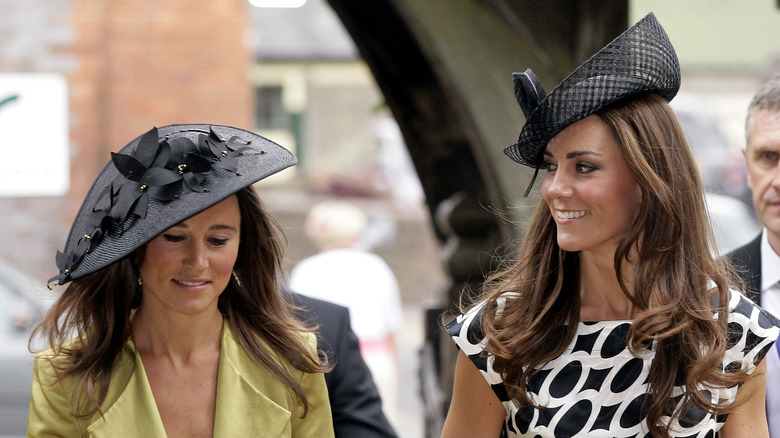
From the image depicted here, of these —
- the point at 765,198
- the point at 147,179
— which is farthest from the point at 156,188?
the point at 765,198

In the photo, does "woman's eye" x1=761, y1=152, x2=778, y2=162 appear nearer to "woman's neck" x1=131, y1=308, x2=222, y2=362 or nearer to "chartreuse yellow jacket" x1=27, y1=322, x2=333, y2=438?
"chartreuse yellow jacket" x1=27, y1=322, x2=333, y2=438

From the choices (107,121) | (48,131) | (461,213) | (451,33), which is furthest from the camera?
(107,121)

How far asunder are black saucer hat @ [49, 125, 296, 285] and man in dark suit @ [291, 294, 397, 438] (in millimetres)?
423

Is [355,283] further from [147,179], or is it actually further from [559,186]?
[559,186]

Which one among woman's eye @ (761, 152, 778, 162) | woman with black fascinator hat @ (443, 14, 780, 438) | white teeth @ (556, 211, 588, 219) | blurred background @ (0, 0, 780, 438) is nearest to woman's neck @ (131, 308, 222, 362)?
blurred background @ (0, 0, 780, 438)

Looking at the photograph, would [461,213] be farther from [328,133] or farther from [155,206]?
[328,133]

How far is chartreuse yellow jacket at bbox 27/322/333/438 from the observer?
2104 millimetres

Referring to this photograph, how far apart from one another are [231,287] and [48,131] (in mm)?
4910

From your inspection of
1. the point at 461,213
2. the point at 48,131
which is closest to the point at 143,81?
the point at 48,131

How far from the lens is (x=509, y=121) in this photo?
2629mm

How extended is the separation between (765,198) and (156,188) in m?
1.38

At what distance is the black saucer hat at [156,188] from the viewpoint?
→ 2.03 m

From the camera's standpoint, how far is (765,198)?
2432 mm

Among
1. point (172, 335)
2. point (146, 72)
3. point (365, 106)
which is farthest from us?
point (365, 106)
